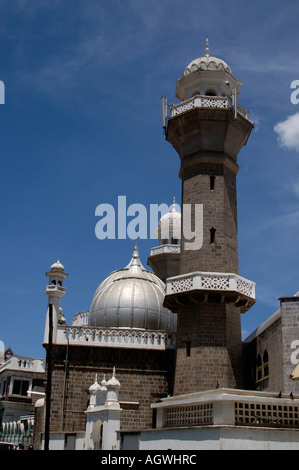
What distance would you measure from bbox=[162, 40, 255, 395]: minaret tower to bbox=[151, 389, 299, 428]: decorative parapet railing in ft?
21.2

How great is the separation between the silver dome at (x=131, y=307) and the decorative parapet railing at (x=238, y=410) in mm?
12112

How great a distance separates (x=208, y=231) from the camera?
2484 centimetres

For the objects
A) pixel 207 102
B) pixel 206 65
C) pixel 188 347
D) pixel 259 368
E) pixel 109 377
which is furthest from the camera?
pixel 206 65

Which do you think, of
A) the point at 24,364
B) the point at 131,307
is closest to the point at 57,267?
the point at 131,307

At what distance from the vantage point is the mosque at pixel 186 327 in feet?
73.5

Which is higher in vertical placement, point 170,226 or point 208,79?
point 208,79

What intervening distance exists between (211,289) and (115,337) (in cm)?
639

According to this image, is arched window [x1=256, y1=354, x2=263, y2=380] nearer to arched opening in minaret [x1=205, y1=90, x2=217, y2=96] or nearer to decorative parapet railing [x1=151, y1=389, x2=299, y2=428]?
decorative parapet railing [x1=151, y1=389, x2=299, y2=428]

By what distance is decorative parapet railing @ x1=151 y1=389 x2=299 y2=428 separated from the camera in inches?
575

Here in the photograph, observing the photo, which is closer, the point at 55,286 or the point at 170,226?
the point at 55,286

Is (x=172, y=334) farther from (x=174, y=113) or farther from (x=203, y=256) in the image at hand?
(x=174, y=113)

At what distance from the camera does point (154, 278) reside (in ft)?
108

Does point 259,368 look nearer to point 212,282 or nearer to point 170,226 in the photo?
point 212,282
